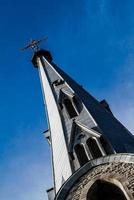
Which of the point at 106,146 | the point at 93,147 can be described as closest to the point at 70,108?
the point at 93,147

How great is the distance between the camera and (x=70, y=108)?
2338 centimetres

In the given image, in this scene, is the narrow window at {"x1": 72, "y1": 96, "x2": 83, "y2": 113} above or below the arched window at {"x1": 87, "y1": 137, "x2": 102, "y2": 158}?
above

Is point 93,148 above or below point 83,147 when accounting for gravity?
below

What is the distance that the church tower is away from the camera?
16.1 metres

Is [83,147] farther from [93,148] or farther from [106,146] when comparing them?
[106,146]

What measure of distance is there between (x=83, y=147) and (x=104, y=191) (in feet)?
10.8

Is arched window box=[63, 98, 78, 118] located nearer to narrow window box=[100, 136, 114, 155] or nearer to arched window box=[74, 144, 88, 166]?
arched window box=[74, 144, 88, 166]

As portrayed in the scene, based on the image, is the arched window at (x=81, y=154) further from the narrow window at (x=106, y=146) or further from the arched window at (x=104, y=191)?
the arched window at (x=104, y=191)

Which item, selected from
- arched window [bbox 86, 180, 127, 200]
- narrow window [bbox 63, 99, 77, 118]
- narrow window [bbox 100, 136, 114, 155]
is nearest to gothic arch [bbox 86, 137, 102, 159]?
narrow window [bbox 100, 136, 114, 155]

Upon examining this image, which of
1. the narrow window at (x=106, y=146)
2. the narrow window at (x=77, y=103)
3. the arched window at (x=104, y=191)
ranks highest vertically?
the narrow window at (x=77, y=103)

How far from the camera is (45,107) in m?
26.6

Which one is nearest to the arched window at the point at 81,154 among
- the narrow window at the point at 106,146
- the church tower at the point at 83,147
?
the church tower at the point at 83,147

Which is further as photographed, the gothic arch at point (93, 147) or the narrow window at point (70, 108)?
the narrow window at point (70, 108)

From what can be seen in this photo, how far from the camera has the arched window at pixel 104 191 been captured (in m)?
16.0
